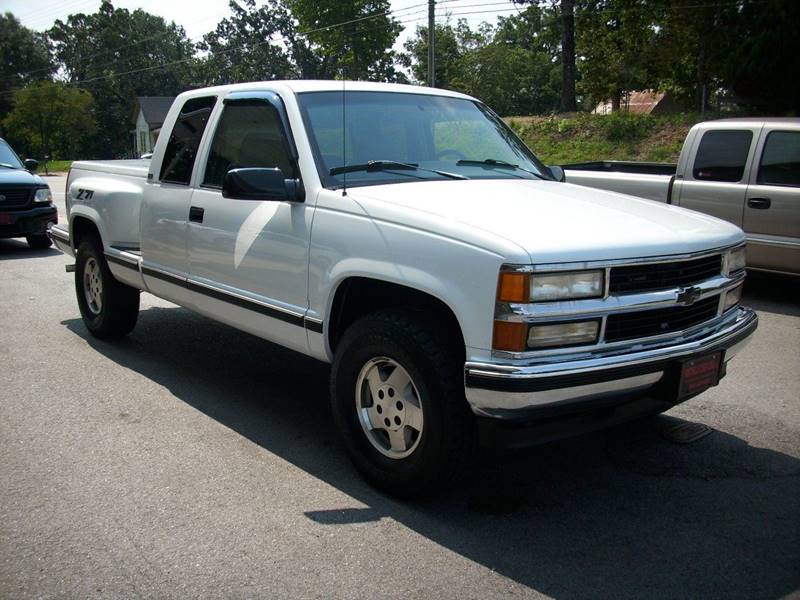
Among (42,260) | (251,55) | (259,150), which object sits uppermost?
(251,55)

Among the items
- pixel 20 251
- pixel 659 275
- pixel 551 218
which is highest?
pixel 551 218

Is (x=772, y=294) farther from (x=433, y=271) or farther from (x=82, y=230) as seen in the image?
(x=82, y=230)

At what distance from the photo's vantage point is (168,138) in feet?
18.7

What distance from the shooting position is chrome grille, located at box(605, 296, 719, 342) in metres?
3.41

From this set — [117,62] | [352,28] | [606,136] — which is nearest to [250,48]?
[117,62]

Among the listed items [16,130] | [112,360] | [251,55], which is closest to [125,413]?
[112,360]

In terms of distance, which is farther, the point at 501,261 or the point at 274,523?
the point at 274,523

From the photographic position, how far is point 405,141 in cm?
461

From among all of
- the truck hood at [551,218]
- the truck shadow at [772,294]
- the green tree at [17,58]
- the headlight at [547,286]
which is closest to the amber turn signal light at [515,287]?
the headlight at [547,286]

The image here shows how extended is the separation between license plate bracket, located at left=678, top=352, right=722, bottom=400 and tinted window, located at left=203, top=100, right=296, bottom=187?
2.28 meters

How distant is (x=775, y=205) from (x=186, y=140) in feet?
19.9

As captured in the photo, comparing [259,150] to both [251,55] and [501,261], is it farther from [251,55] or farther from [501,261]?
[251,55]

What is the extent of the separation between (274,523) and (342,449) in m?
0.94

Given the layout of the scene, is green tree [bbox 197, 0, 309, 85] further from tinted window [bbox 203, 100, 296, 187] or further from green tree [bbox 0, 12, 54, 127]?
tinted window [bbox 203, 100, 296, 187]
